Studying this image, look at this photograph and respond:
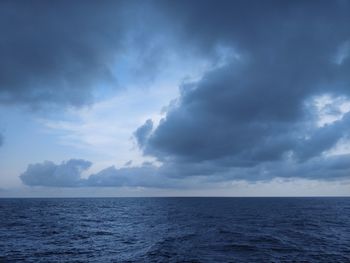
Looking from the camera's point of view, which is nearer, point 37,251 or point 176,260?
point 176,260

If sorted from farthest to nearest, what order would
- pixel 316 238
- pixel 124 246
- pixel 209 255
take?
1. pixel 316 238
2. pixel 124 246
3. pixel 209 255

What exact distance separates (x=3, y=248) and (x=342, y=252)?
41533 mm

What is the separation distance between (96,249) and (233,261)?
17.2 metres

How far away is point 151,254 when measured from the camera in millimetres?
32750

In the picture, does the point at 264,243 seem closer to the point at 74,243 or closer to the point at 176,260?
the point at 176,260

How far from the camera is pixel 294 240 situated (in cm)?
4203

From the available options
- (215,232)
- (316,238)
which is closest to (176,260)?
(215,232)

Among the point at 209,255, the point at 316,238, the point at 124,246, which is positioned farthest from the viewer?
the point at 316,238

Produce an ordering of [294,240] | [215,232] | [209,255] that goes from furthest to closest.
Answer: [215,232], [294,240], [209,255]

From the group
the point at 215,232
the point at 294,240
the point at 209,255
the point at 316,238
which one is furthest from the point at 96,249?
the point at 316,238

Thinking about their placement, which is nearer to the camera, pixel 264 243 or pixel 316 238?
pixel 264 243

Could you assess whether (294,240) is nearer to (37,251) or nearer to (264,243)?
(264,243)

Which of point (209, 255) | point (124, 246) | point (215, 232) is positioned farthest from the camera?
point (215, 232)

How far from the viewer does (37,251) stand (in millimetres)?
33906
